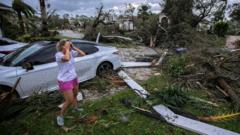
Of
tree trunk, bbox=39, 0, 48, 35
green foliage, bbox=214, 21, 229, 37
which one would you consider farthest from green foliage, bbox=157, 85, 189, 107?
green foliage, bbox=214, 21, 229, 37

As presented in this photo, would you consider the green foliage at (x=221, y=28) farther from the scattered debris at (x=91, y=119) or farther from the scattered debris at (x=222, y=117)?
the scattered debris at (x=91, y=119)

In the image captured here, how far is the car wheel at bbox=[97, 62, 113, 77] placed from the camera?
7.47m

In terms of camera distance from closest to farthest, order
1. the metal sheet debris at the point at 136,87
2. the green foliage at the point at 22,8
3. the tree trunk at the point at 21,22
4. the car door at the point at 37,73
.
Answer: the car door at the point at 37,73, the metal sheet debris at the point at 136,87, the green foliage at the point at 22,8, the tree trunk at the point at 21,22

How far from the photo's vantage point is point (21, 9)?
20234mm

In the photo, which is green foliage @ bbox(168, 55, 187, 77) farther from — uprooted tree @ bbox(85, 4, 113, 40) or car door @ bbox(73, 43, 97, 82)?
uprooted tree @ bbox(85, 4, 113, 40)

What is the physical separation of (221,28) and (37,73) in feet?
75.5

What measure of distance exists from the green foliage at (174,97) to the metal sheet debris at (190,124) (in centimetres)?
37

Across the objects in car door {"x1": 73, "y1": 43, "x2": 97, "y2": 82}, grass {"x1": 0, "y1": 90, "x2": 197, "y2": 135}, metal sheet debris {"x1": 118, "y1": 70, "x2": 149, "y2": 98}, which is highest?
car door {"x1": 73, "y1": 43, "x2": 97, "y2": 82}

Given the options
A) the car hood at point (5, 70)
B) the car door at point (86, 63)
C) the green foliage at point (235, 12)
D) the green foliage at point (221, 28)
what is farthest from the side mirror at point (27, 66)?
the green foliage at point (235, 12)

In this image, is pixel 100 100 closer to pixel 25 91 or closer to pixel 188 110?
pixel 25 91

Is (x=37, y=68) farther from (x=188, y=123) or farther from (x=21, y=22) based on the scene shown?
(x=21, y=22)

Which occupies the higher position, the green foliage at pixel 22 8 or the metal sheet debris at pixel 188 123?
the green foliage at pixel 22 8

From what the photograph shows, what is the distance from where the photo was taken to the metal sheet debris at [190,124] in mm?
4402

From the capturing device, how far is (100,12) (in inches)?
784
